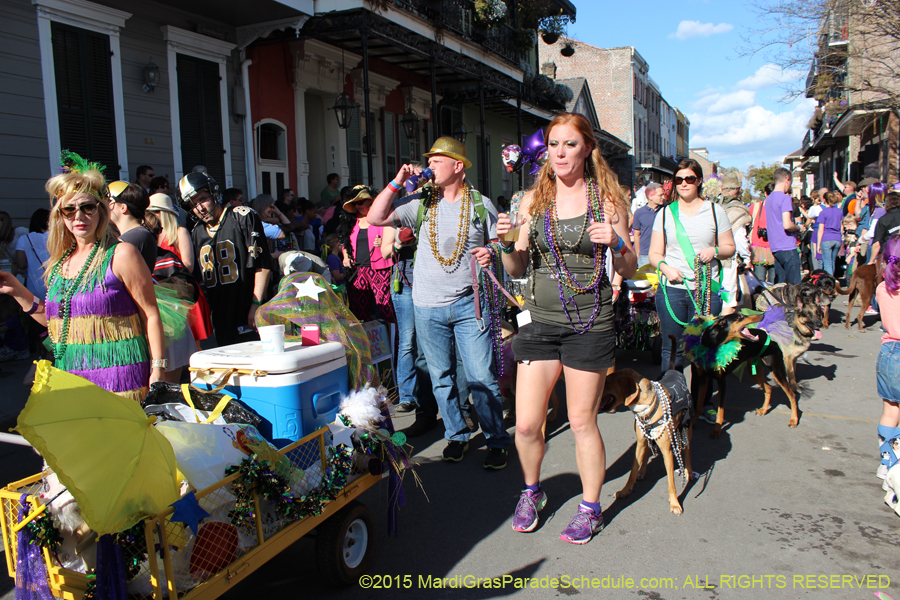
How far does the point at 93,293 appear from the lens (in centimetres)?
283

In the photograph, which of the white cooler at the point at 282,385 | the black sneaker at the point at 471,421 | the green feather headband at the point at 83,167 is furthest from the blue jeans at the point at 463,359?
the green feather headband at the point at 83,167

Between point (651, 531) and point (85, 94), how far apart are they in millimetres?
8607

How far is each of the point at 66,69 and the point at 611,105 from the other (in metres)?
44.6

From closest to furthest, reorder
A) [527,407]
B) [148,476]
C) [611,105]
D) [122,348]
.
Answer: [148,476]
[122,348]
[527,407]
[611,105]

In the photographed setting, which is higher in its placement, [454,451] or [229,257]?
[229,257]

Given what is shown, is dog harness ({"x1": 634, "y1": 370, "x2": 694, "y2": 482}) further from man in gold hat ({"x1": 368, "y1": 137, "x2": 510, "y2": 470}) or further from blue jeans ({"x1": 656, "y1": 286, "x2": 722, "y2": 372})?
blue jeans ({"x1": 656, "y1": 286, "x2": 722, "y2": 372})

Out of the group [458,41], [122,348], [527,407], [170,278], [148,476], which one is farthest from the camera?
[458,41]

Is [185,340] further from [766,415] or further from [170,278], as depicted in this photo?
[766,415]

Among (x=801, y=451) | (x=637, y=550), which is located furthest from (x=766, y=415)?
(x=637, y=550)

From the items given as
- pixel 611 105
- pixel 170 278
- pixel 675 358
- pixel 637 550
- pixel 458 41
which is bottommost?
pixel 637 550

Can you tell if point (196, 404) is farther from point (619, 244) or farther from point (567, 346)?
point (619, 244)

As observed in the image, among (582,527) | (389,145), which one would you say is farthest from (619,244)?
(389,145)

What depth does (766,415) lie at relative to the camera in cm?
524

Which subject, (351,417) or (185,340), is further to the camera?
(185,340)
